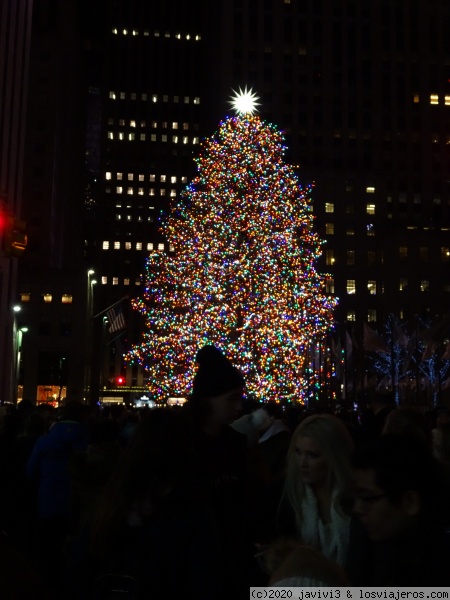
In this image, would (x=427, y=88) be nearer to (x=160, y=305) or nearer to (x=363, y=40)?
(x=363, y=40)

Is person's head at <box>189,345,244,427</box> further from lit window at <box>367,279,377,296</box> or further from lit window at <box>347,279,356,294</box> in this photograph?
lit window at <box>367,279,377,296</box>

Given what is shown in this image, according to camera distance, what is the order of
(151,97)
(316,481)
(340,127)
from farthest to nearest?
(151,97), (340,127), (316,481)

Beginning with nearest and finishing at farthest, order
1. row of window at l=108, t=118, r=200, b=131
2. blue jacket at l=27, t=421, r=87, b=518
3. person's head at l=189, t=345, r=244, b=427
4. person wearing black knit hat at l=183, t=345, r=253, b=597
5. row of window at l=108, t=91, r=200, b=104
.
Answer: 1. person wearing black knit hat at l=183, t=345, r=253, b=597
2. person's head at l=189, t=345, r=244, b=427
3. blue jacket at l=27, t=421, r=87, b=518
4. row of window at l=108, t=118, r=200, b=131
5. row of window at l=108, t=91, r=200, b=104

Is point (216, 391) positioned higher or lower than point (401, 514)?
higher

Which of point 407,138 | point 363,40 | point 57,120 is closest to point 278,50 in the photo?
point 363,40

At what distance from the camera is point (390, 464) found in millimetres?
3184

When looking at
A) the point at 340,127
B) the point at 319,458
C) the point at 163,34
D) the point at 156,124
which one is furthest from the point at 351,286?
the point at 319,458

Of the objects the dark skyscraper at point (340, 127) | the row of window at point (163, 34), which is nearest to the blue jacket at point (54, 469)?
the dark skyscraper at point (340, 127)

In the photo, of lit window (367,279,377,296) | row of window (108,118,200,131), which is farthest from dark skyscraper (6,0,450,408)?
row of window (108,118,200,131)

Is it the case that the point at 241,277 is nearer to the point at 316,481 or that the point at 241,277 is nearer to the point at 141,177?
the point at 316,481

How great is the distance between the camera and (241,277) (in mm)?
35406

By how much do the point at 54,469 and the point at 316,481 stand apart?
4.89m

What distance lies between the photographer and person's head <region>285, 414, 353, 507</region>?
4.67m

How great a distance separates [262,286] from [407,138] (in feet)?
275
